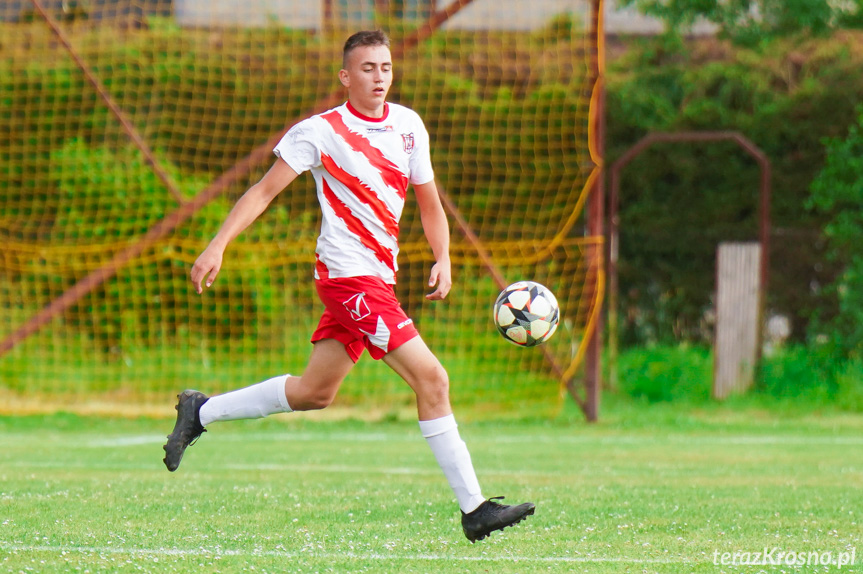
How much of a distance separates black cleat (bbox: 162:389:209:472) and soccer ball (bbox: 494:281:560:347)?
146 cm

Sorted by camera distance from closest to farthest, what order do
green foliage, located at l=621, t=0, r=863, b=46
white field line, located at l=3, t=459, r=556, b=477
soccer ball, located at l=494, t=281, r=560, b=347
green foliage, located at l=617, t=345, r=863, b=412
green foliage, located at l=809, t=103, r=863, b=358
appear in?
soccer ball, located at l=494, t=281, r=560, b=347 < white field line, located at l=3, t=459, r=556, b=477 < green foliage, located at l=617, t=345, r=863, b=412 < green foliage, located at l=809, t=103, r=863, b=358 < green foliage, located at l=621, t=0, r=863, b=46

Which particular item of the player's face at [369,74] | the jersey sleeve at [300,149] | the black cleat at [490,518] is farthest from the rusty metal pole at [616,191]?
the black cleat at [490,518]

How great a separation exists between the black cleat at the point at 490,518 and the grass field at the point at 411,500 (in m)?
0.08

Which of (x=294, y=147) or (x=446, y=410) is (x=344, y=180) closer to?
(x=294, y=147)

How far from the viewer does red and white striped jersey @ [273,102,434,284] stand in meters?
4.96

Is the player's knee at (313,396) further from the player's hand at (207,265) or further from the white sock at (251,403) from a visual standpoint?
the player's hand at (207,265)

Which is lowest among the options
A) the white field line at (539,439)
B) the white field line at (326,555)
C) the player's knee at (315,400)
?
the white field line at (539,439)

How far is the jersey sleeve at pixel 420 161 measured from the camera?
518 centimetres

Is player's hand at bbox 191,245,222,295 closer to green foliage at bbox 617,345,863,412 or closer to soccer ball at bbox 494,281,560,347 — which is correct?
soccer ball at bbox 494,281,560,347

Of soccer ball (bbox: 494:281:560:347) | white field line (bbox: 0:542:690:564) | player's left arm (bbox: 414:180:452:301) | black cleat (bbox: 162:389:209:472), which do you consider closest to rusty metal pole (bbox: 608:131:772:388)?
soccer ball (bbox: 494:281:560:347)

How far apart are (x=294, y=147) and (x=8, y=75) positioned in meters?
10.5

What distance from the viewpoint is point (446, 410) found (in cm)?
493

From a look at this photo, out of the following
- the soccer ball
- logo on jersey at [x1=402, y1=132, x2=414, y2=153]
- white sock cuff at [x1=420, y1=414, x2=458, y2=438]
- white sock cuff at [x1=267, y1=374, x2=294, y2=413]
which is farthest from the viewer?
the soccer ball

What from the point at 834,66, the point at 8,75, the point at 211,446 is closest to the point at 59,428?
the point at 211,446
